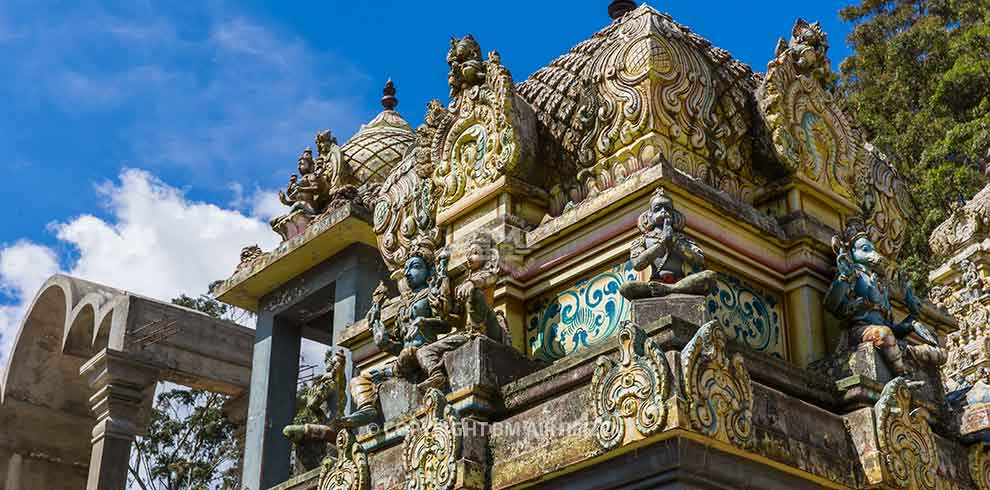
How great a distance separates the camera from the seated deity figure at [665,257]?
6.73 metres

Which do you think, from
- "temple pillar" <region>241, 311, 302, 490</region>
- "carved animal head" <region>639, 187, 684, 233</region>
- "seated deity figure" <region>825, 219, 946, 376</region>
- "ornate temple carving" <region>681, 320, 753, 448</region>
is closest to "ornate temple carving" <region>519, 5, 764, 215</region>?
"carved animal head" <region>639, 187, 684, 233</region>

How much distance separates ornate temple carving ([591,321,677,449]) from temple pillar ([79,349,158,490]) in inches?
377

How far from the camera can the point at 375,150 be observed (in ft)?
43.8

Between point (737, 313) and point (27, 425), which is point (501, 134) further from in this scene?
point (27, 425)

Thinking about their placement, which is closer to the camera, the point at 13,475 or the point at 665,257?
the point at 665,257

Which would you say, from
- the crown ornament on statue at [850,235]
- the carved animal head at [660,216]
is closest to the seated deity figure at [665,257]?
the carved animal head at [660,216]

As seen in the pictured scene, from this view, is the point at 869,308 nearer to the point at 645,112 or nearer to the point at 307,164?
the point at 645,112

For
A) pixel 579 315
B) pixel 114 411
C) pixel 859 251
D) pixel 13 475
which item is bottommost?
pixel 579 315

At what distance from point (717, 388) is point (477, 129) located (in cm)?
316

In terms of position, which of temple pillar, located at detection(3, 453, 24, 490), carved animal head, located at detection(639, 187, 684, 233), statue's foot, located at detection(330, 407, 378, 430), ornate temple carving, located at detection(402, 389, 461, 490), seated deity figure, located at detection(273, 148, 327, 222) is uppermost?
seated deity figure, located at detection(273, 148, 327, 222)

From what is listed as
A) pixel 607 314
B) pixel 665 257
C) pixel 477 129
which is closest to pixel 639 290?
pixel 665 257

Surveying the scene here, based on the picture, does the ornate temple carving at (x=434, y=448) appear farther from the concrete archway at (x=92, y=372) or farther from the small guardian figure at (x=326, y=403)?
the concrete archway at (x=92, y=372)

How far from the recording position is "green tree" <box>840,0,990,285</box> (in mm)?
17859

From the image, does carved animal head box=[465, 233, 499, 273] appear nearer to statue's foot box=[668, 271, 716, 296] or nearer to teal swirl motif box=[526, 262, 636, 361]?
A: teal swirl motif box=[526, 262, 636, 361]
